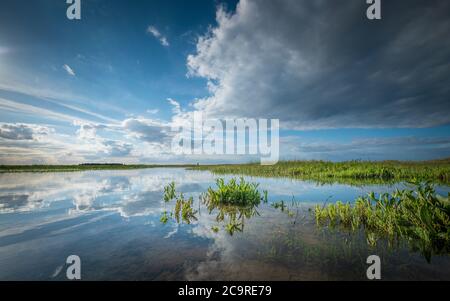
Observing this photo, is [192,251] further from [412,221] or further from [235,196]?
[412,221]

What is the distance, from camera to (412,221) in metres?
4.58

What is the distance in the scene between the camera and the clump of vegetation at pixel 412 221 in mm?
3934

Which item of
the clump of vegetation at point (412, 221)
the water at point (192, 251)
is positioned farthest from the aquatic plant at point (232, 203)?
the clump of vegetation at point (412, 221)

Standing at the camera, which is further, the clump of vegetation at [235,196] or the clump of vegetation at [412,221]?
the clump of vegetation at [235,196]

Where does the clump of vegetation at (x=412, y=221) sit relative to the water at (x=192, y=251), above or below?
above

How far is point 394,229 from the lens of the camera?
15.3 ft

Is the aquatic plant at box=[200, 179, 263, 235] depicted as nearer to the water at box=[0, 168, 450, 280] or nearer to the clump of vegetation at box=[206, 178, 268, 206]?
the clump of vegetation at box=[206, 178, 268, 206]

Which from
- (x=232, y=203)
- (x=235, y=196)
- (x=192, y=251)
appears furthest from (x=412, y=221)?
(x=232, y=203)

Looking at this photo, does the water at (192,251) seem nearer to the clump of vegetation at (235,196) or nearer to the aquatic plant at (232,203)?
the aquatic plant at (232,203)

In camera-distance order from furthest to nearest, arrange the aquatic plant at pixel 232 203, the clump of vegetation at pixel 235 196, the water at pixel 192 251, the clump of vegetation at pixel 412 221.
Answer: the clump of vegetation at pixel 235 196 < the aquatic plant at pixel 232 203 < the clump of vegetation at pixel 412 221 < the water at pixel 192 251

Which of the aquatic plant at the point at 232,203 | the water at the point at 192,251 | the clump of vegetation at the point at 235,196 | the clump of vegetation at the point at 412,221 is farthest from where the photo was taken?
the clump of vegetation at the point at 235,196

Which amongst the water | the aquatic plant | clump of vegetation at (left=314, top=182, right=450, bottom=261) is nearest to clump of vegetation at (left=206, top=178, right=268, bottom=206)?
the aquatic plant

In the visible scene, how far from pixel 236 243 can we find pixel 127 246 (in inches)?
91.1
